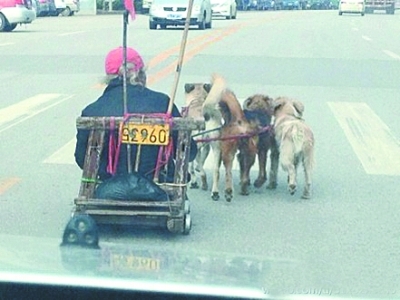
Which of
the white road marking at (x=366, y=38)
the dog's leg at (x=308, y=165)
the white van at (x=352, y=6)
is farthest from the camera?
the white van at (x=352, y=6)

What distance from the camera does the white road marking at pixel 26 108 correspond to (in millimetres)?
12867

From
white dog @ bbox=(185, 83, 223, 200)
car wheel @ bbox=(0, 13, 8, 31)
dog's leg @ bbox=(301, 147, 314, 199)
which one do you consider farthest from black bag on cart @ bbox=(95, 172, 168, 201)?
car wheel @ bbox=(0, 13, 8, 31)

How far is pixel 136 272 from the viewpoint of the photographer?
3.47 metres

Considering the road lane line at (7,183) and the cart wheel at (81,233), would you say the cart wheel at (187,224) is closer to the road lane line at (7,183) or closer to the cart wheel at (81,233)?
the cart wheel at (81,233)

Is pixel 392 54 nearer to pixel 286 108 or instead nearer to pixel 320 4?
pixel 286 108

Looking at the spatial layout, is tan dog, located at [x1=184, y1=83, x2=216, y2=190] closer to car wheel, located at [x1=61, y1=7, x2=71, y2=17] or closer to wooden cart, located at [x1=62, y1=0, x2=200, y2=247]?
wooden cart, located at [x1=62, y1=0, x2=200, y2=247]

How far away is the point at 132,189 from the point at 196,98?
1619mm

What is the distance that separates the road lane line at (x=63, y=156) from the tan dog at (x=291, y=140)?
251 centimetres

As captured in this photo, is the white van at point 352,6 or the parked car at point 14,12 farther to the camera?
the white van at point 352,6

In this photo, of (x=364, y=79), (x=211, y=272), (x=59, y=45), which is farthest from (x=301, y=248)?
(x=59, y=45)

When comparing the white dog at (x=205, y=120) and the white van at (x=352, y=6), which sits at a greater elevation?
the white dog at (x=205, y=120)

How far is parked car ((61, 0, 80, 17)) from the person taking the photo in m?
57.0

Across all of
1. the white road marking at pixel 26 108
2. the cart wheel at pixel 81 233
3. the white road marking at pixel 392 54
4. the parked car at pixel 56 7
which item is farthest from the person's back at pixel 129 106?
the parked car at pixel 56 7

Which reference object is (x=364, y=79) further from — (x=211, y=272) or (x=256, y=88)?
(x=211, y=272)
